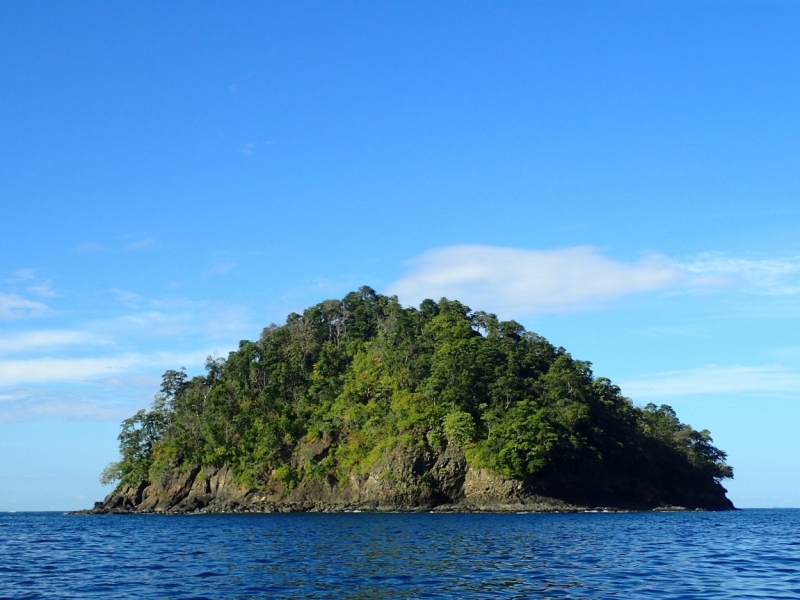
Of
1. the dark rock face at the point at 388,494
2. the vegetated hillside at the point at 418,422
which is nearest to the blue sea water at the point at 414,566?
the dark rock face at the point at 388,494

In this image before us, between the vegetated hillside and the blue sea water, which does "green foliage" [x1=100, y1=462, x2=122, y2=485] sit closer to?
the vegetated hillside

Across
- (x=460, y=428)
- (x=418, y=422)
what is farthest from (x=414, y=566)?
(x=418, y=422)

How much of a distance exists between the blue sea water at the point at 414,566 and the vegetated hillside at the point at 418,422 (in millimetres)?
47233

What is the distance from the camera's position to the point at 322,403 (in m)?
122

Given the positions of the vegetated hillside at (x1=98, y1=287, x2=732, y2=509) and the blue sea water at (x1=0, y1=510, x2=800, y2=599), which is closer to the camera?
the blue sea water at (x1=0, y1=510, x2=800, y2=599)

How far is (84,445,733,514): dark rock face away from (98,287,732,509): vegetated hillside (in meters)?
0.37

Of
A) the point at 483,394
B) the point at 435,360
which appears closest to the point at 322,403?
the point at 435,360

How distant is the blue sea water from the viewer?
81.2 feet

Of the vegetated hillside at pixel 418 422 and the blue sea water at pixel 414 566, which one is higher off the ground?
the vegetated hillside at pixel 418 422

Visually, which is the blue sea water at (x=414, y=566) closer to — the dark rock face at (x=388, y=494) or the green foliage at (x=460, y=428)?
the dark rock face at (x=388, y=494)

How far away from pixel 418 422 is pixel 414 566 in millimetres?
74145

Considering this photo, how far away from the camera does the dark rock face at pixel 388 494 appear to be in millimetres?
93125

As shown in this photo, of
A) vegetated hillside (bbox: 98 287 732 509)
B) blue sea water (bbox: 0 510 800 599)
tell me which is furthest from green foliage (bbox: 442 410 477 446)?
blue sea water (bbox: 0 510 800 599)

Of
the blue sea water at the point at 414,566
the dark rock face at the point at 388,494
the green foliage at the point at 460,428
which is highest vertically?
the green foliage at the point at 460,428
